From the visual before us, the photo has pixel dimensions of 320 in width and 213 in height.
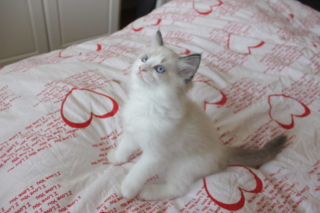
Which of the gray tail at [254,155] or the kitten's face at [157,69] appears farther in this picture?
the gray tail at [254,155]

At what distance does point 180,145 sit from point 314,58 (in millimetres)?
1239

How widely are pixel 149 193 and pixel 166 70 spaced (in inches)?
17.1

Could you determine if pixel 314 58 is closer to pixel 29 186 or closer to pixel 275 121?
pixel 275 121

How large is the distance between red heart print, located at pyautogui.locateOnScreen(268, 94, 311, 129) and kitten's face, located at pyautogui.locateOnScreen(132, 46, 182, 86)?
25.8 inches

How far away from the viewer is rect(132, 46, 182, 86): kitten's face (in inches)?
30.1

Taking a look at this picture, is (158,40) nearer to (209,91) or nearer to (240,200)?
(209,91)

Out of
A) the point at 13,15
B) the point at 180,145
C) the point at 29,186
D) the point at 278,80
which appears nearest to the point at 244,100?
the point at 278,80

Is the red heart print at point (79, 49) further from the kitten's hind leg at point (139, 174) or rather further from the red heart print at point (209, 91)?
the kitten's hind leg at point (139, 174)

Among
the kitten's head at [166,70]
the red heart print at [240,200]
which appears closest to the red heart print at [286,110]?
the red heart print at [240,200]

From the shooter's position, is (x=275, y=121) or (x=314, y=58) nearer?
(x=275, y=121)

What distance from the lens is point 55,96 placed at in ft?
3.19

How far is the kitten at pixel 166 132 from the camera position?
774 millimetres

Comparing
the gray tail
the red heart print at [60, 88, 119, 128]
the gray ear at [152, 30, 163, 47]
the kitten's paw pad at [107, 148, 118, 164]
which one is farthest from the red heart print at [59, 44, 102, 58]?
the gray tail

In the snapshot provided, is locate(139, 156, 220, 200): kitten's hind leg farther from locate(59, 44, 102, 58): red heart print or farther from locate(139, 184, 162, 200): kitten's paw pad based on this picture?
locate(59, 44, 102, 58): red heart print
